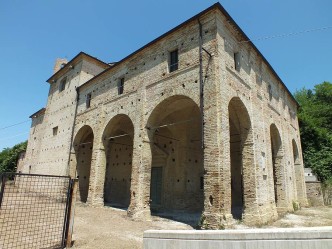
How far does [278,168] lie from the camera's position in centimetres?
1462

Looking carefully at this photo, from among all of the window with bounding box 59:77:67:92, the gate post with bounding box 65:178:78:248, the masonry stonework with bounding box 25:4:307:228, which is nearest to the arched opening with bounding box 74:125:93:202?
the masonry stonework with bounding box 25:4:307:228

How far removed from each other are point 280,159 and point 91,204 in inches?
474

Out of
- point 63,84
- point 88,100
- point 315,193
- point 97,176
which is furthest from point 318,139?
point 63,84

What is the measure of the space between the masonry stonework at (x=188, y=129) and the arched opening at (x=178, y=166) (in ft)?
0.21

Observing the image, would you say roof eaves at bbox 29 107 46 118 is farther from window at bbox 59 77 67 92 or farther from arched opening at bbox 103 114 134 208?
arched opening at bbox 103 114 134 208

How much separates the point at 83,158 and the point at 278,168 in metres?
14.4

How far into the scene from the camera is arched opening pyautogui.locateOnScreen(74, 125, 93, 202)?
57.5 ft

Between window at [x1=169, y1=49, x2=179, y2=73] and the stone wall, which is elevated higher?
window at [x1=169, y1=49, x2=179, y2=73]

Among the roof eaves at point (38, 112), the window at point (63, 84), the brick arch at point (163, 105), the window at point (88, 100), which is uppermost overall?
the window at point (63, 84)

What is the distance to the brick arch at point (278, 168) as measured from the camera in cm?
1409

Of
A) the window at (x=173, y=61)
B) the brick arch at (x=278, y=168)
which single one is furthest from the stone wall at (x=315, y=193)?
the window at (x=173, y=61)

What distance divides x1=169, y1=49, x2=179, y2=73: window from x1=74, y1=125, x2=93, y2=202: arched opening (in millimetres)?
8440

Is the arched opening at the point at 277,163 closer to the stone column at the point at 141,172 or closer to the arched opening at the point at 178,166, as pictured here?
the arched opening at the point at 178,166

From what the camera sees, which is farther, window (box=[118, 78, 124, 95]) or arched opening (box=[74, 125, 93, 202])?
arched opening (box=[74, 125, 93, 202])
